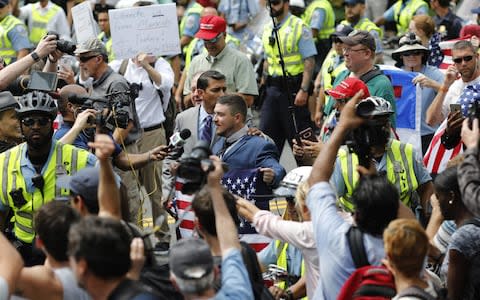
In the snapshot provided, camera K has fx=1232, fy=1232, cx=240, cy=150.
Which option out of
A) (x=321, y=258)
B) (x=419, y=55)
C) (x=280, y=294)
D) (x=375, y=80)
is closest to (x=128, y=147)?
(x=375, y=80)

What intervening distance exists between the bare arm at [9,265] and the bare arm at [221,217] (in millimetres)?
973

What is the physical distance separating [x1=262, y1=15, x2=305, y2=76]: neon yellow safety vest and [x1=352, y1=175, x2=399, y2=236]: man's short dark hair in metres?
8.32

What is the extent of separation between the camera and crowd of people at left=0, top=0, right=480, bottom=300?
5785mm

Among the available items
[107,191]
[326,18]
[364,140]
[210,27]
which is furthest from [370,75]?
[326,18]

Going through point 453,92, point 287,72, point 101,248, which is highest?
point 101,248

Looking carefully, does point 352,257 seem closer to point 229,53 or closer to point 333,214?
point 333,214

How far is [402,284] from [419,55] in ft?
22.2

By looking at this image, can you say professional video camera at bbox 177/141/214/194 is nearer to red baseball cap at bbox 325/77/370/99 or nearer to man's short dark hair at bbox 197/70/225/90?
red baseball cap at bbox 325/77/370/99

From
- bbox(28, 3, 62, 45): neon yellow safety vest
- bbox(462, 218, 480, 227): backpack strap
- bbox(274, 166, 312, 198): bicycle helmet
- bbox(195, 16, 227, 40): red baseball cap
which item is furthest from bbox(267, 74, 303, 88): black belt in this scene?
bbox(462, 218, 480, 227): backpack strap

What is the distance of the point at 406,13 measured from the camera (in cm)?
1728

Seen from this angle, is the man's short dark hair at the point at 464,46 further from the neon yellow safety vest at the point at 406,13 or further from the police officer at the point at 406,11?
the neon yellow safety vest at the point at 406,13

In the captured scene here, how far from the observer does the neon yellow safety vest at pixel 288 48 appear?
1448cm

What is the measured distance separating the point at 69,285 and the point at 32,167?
2.30m

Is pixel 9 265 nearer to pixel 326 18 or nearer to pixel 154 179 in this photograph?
pixel 154 179
